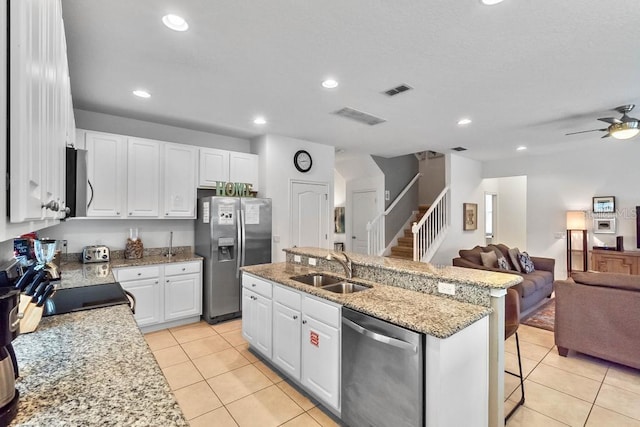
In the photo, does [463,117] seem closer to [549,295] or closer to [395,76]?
[395,76]

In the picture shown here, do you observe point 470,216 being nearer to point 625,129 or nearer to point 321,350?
point 625,129

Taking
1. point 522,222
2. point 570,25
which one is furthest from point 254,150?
point 522,222

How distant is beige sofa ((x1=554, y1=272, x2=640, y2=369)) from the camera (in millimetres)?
2838

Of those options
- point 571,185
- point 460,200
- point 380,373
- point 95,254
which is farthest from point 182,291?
point 571,185

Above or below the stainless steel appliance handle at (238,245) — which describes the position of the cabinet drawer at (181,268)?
below

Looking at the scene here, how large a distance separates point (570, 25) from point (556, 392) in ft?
9.52

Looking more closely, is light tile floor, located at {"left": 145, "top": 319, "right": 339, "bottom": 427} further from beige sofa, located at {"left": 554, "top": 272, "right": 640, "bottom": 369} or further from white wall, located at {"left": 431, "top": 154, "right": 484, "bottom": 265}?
white wall, located at {"left": 431, "top": 154, "right": 484, "bottom": 265}

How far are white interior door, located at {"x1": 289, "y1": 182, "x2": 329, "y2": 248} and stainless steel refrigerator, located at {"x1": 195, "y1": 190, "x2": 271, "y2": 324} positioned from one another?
746 mm

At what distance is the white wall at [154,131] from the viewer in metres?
3.82

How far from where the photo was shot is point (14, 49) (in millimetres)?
652

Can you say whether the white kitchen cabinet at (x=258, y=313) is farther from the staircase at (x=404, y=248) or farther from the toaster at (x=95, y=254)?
the staircase at (x=404, y=248)

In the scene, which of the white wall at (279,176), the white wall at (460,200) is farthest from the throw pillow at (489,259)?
the white wall at (279,176)

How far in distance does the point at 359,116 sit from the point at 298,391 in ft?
10.6

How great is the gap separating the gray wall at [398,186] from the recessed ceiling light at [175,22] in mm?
5145
